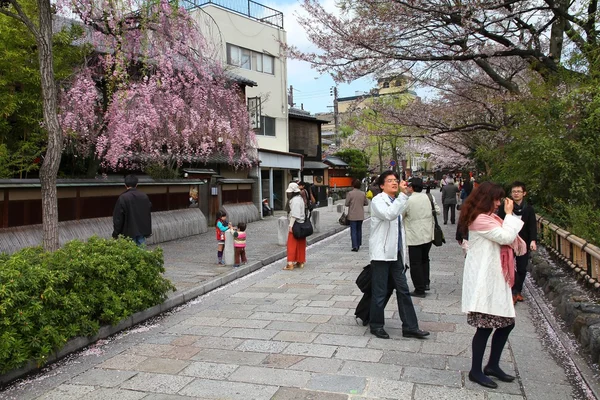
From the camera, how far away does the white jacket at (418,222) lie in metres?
7.11

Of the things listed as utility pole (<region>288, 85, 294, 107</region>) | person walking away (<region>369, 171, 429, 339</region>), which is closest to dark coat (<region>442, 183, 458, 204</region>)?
person walking away (<region>369, 171, 429, 339</region>)

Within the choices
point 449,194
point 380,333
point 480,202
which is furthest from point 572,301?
point 449,194

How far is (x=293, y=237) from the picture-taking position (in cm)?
981

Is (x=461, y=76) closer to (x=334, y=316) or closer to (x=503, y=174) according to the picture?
(x=503, y=174)

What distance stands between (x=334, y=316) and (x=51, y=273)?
3.46 meters

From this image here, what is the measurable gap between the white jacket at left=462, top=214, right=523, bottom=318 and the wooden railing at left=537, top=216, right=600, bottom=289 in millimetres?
2508

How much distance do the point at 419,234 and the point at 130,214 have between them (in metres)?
4.78

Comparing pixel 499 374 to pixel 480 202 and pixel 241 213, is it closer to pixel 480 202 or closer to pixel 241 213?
pixel 480 202

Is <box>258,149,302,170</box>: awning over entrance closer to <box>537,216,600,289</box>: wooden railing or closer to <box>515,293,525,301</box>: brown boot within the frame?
<box>537,216,600,289</box>: wooden railing

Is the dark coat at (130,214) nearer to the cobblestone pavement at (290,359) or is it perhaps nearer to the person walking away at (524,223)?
the cobblestone pavement at (290,359)

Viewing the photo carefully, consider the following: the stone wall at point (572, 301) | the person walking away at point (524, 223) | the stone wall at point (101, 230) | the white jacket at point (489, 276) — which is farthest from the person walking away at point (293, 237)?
the white jacket at point (489, 276)

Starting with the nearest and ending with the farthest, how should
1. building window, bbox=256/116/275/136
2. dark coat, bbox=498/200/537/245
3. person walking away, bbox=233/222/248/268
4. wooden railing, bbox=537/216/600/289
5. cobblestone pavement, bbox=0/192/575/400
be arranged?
cobblestone pavement, bbox=0/192/575/400 → wooden railing, bbox=537/216/600/289 → dark coat, bbox=498/200/537/245 → person walking away, bbox=233/222/248/268 → building window, bbox=256/116/275/136

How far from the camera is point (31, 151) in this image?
11086 millimetres

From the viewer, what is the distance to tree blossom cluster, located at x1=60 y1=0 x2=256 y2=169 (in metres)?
10.5
